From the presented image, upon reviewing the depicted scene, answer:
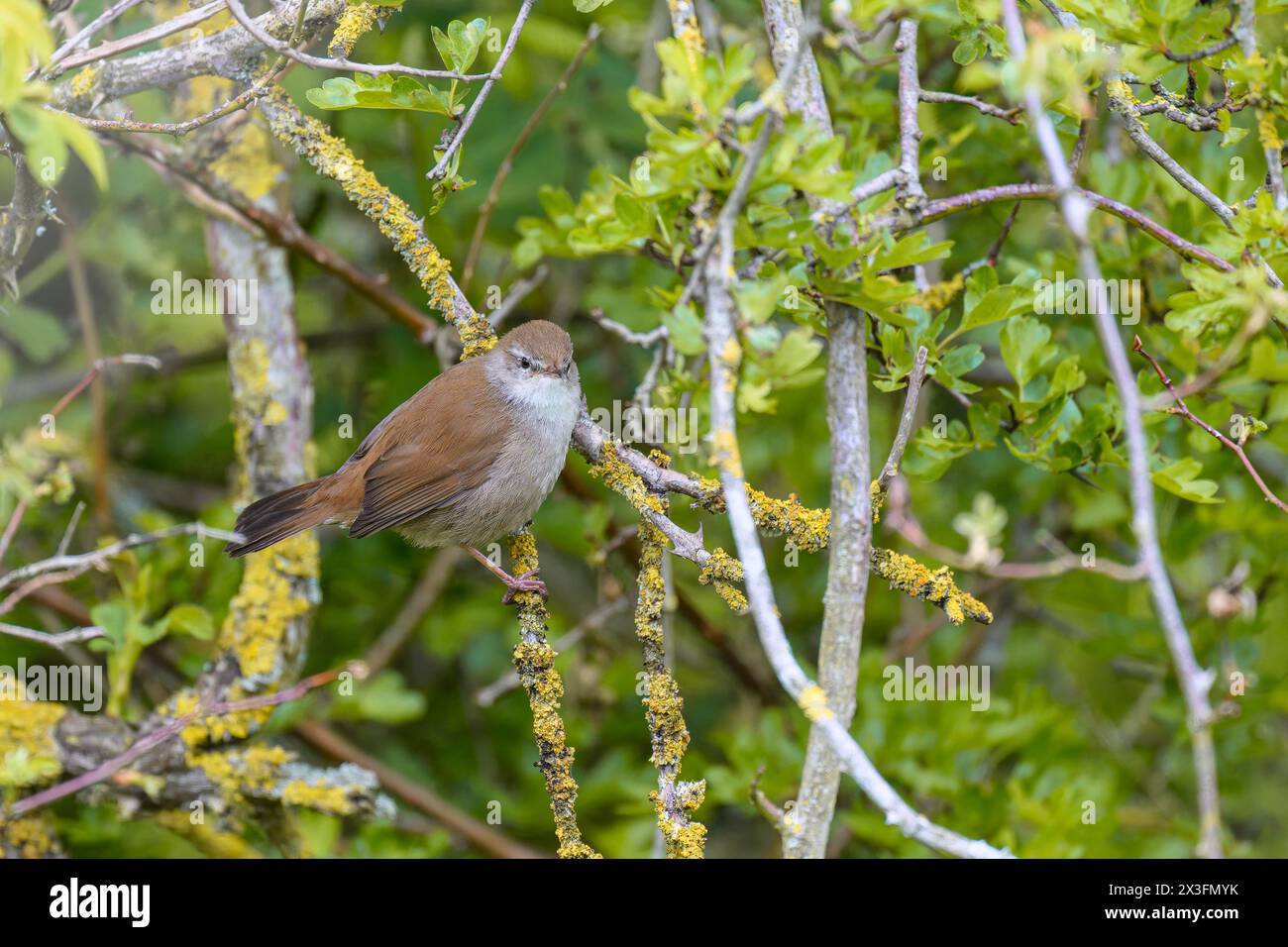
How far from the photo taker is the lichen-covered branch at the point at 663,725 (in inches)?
103

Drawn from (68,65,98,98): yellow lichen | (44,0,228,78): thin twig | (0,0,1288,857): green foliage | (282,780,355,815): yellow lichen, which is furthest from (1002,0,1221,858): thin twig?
(282,780,355,815): yellow lichen

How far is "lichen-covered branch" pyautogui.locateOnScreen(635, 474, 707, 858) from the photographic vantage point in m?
2.61

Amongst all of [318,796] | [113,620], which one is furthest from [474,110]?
[318,796]

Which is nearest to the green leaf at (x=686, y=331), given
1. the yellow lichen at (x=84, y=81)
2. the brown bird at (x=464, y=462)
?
the brown bird at (x=464, y=462)

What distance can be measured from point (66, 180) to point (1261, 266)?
4741 mm

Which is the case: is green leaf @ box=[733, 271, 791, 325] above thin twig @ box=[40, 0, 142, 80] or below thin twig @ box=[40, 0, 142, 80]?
below

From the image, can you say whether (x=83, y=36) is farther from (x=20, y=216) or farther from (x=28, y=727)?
(x=28, y=727)

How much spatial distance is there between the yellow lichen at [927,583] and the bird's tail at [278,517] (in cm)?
214

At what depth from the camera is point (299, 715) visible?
13.9 feet

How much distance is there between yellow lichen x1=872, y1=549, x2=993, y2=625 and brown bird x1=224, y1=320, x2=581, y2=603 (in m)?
1.48

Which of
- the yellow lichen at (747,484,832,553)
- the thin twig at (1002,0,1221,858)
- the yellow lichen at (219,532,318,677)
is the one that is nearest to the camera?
the thin twig at (1002,0,1221,858)

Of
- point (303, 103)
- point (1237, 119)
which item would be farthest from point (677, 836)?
point (303, 103)

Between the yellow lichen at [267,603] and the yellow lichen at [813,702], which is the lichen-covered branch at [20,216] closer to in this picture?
the yellow lichen at [267,603]

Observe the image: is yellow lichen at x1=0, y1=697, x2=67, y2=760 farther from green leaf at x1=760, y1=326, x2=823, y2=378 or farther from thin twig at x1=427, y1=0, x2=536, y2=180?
green leaf at x1=760, y1=326, x2=823, y2=378
